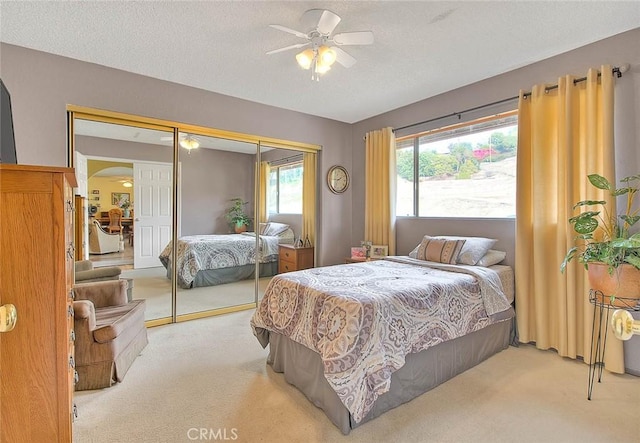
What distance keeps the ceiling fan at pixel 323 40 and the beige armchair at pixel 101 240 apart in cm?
252

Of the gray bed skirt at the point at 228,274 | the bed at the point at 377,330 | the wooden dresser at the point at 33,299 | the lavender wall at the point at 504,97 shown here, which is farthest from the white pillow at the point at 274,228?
the wooden dresser at the point at 33,299

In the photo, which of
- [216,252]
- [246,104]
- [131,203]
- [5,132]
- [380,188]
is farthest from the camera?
[380,188]

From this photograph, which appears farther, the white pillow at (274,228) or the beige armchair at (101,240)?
the white pillow at (274,228)

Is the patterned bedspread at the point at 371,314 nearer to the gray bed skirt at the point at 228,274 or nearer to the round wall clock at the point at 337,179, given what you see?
the gray bed skirt at the point at 228,274

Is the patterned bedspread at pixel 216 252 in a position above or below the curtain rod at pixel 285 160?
below

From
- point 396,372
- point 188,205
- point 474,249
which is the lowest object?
point 396,372

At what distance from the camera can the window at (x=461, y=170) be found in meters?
3.22

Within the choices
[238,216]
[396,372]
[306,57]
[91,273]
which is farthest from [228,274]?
[306,57]

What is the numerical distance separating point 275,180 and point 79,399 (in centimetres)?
299

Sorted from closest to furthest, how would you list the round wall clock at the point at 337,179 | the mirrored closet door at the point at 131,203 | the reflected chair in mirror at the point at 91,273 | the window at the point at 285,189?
the reflected chair in mirror at the point at 91,273, the mirrored closet door at the point at 131,203, the window at the point at 285,189, the round wall clock at the point at 337,179

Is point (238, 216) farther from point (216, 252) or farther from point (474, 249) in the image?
point (474, 249)

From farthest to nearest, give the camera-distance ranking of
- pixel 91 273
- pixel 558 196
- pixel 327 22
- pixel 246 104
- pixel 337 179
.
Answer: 1. pixel 337 179
2. pixel 246 104
3. pixel 91 273
4. pixel 558 196
5. pixel 327 22

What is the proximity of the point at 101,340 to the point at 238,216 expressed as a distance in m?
2.16

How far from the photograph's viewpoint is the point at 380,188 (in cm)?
432
